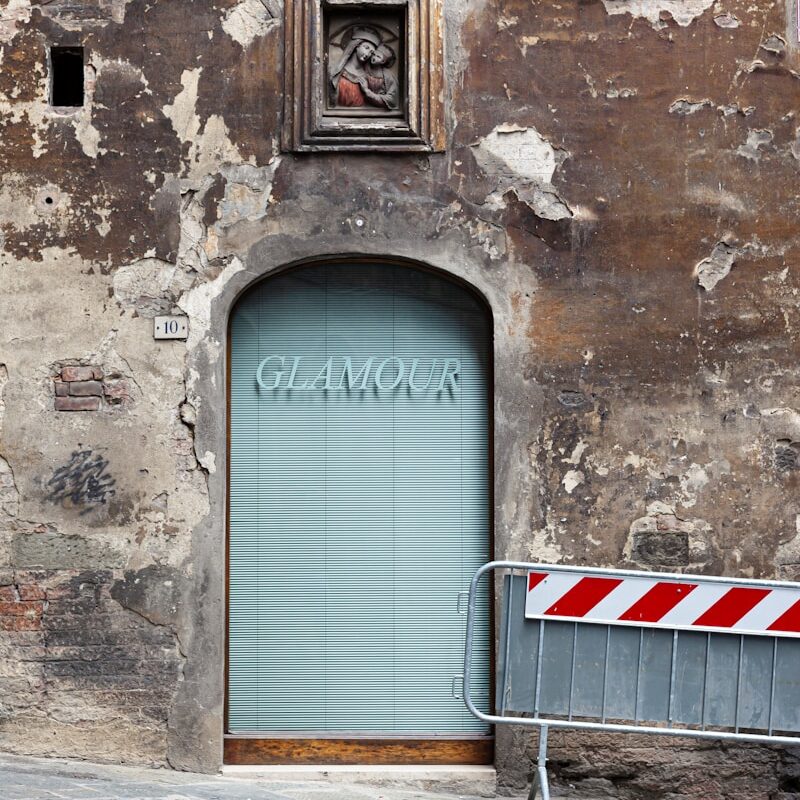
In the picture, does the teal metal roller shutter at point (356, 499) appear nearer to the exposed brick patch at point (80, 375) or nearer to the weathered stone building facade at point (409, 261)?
the weathered stone building facade at point (409, 261)

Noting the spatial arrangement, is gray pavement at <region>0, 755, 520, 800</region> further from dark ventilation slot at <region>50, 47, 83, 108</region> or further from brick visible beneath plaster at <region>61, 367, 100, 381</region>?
dark ventilation slot at <region>50, 47, 83, 108</region>

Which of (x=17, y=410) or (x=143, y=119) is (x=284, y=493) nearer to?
(x=17, y=410)

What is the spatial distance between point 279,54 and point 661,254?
91.9 inches

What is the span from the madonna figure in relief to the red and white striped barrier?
2814mm

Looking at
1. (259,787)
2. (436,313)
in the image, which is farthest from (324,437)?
(259,787)

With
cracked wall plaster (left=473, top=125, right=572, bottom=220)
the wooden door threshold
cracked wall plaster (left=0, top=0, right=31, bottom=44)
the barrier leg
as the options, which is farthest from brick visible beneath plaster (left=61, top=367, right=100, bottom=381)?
the barrier leg

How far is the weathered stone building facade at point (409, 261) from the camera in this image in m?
5.91

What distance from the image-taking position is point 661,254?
236 inches

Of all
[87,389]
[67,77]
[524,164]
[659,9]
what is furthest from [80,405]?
[659,9]

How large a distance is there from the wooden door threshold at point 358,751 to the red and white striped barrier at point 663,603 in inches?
59.2

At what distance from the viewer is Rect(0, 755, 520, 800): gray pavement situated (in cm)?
527

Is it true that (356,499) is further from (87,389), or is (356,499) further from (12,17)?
(12,17)

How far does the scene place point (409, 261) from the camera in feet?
20.0

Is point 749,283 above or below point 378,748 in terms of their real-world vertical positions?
above
